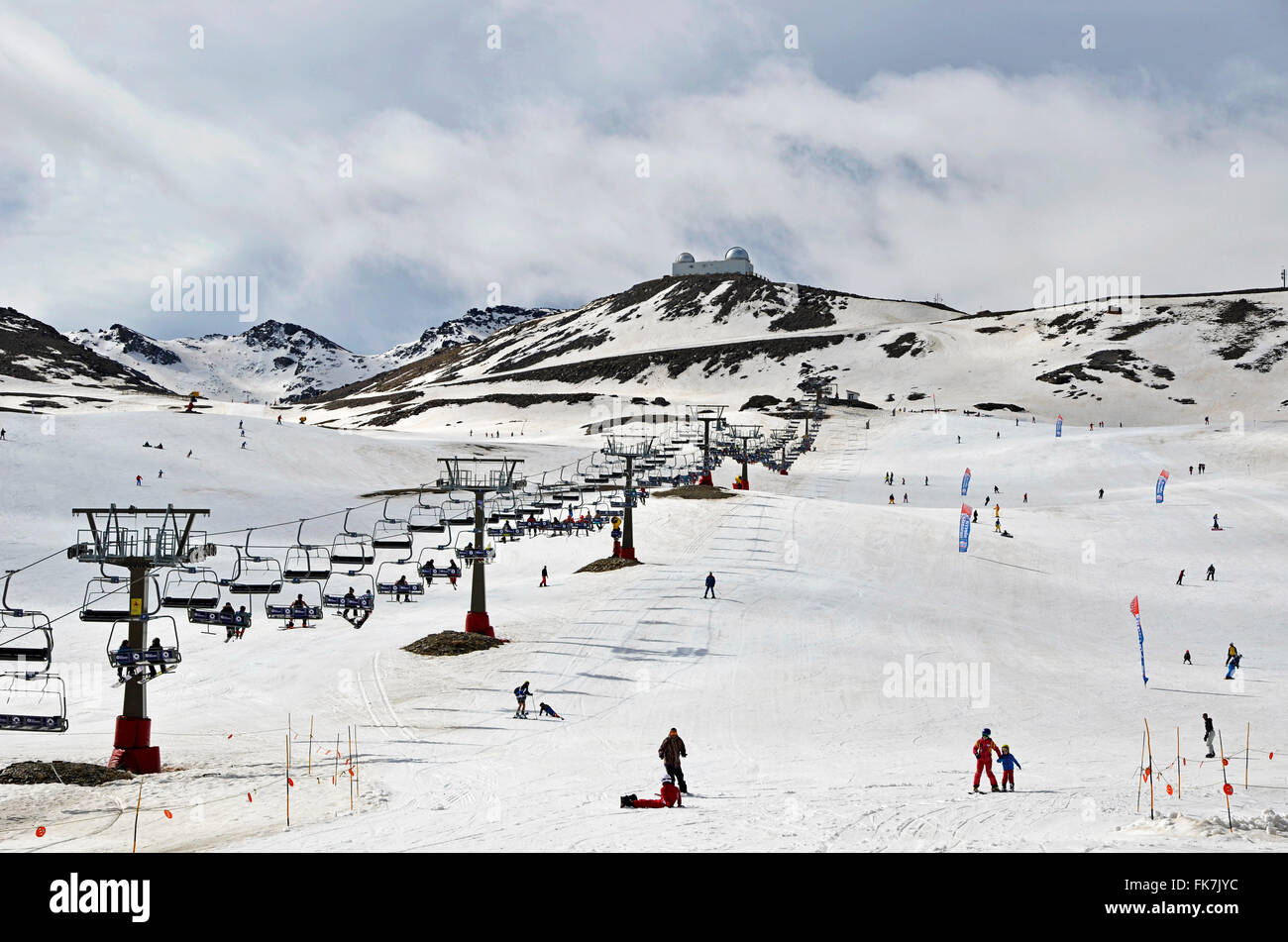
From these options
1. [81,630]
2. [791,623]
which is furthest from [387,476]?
[791,623]

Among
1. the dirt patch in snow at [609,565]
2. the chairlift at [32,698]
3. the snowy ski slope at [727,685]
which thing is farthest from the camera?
the dirt patch in snow at [609,565]

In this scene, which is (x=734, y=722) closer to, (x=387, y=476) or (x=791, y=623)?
(x=791, y=623)

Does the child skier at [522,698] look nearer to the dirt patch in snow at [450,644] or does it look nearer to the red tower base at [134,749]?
the dirt patch in snow at [450,644]

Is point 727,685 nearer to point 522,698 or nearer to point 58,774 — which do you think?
point 522,698

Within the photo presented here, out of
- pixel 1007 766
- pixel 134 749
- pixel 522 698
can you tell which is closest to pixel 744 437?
pixel 522 698

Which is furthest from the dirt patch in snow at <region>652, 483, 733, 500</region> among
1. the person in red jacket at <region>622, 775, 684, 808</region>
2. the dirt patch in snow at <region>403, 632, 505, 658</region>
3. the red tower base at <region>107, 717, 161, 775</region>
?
the person in red jacket at <region>622, 775, 684, 808</region>

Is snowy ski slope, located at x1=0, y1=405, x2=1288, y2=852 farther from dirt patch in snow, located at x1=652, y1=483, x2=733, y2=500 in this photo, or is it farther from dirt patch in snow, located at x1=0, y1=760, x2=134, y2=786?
dirt patch in snow, located at x1=652, y1=483, x2=733, y2=500

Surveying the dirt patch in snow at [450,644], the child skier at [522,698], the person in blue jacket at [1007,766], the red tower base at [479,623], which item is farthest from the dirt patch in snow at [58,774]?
the person in blue jacket at [1007,766]
